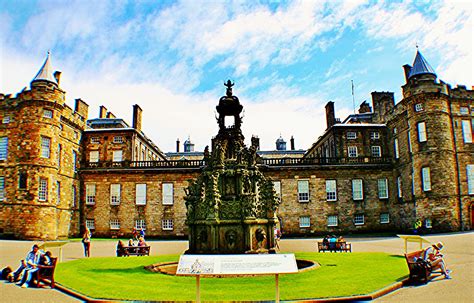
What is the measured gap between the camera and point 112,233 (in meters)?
38.4

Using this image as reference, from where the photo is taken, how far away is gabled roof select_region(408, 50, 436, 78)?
113 ft

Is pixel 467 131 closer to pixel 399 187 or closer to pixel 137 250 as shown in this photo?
pixel 399 187

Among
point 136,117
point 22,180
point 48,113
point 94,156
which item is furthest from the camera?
point 136,117

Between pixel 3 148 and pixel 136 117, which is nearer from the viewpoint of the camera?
pixel 3 148

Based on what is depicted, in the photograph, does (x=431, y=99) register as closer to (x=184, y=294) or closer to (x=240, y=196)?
(x=240, y=196)

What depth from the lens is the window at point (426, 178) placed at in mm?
32769

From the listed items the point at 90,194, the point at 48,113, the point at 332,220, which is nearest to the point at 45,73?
the point at 48,113

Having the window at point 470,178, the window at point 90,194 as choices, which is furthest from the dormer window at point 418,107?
the window at point 90,194

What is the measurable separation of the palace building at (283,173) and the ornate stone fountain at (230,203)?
34.2 feet

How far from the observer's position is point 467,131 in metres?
34.0

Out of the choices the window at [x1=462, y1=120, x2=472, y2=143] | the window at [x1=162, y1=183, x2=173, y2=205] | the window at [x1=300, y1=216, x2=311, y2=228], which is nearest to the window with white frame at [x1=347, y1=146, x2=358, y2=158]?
the window at [x1=300, y1=216, x2=311, y2=228]

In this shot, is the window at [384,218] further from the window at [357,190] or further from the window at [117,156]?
the window at [117,156]

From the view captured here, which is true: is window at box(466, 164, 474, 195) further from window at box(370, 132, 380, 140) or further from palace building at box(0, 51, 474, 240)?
window at box(370, 132, 380, 140)

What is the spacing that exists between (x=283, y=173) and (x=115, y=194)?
59.5 ft
